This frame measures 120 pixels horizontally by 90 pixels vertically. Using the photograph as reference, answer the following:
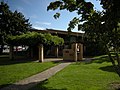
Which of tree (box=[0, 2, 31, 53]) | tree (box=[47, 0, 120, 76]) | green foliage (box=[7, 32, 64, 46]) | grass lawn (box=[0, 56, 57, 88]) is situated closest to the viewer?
tree (box=[47, 0, 120, 76])

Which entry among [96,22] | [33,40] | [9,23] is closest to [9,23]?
[9,23]

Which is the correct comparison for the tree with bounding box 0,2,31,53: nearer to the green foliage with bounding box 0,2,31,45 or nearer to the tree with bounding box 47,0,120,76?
the green foliage with bounding box 0,2,31,45

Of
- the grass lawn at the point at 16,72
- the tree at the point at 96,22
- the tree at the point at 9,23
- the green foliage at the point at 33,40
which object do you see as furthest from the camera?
the tree at the point at 9,23

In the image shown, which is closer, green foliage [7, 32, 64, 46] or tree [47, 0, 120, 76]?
tree [47, 0, 120, 76]

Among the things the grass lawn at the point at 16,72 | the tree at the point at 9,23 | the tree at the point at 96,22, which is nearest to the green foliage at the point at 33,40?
the grass lawn at the point at 16,72

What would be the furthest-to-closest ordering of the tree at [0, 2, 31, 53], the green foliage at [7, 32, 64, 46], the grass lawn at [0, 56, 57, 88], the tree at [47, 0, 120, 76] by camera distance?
the tree at [0, 2, 31, 53] < the green foliage at [7, 32, 64, 46] < the grass lawn at [0, 56, 57, 88] < the tree at [47, 0, 120, 76]

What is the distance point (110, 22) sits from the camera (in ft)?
29.2

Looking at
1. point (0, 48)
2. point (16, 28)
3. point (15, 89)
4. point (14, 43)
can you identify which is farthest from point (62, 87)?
point (0, 48)

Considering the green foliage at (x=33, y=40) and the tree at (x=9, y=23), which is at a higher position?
the tree at (x=9, y=23)

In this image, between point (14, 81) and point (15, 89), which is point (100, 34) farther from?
point (14, 81)

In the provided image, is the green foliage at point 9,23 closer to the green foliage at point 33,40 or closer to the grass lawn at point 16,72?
the green foliage at point 33,40

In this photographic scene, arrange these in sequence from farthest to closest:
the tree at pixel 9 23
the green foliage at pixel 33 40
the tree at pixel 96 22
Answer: the tree at pixel 9 23
the green foliage at pixel 33 40
the tree at pixel 96 22

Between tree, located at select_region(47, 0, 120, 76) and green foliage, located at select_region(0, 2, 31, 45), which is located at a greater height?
green foliage, located at select_region(0, 2, 31, 45)

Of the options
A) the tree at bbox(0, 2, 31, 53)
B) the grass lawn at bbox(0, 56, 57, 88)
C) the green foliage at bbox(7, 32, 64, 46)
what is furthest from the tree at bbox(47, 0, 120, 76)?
the tree at bbox(0, 2, 31, 53)
